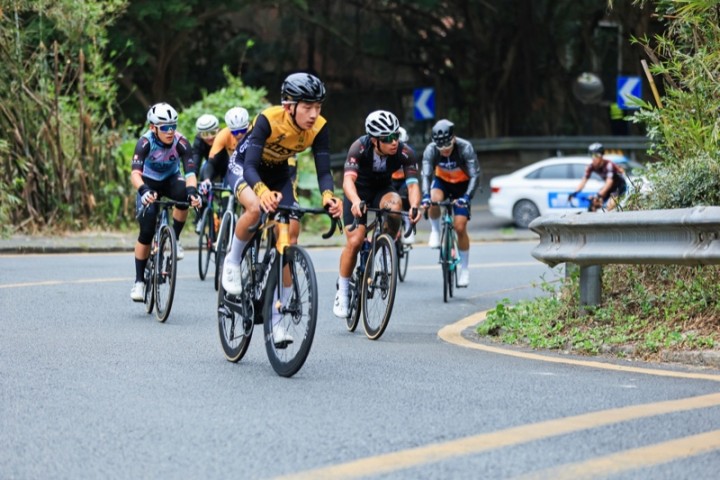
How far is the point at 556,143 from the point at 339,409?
31.2m

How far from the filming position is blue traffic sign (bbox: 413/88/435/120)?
34125 millimetres

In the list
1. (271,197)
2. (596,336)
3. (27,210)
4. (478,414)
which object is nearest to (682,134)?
(596,336)

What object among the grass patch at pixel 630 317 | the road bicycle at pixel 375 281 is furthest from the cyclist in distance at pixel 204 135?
the grass patch at pixel 630 317

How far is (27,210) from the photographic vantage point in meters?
22.9

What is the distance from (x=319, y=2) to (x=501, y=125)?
23.5 feet

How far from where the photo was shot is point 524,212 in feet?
95.2

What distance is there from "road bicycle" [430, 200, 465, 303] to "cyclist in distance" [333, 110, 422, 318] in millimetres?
1874

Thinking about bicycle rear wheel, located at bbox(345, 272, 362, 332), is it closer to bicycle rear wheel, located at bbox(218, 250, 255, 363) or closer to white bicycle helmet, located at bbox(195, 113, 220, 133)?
bicycle rear wheel, located at bbox(218, 250, 255, 363)

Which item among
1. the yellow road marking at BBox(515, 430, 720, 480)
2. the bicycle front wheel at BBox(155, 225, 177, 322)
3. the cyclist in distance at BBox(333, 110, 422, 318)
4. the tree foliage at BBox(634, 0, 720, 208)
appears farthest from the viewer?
the bicycle front wheel at BBox(155, 225, 177, 322)

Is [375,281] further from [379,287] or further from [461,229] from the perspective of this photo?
[461,229]

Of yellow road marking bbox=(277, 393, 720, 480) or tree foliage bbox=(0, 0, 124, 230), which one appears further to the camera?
tree foliage bbox=(0, 0, 124, 230)

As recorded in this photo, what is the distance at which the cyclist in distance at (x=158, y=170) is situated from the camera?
12805mm

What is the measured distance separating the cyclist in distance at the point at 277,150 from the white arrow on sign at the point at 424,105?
24353 millimetres

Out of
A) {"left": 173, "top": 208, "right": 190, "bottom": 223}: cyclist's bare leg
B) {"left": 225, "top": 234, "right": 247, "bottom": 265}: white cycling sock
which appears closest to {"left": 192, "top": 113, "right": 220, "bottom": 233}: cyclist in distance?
{"left": 173, "top": 208, "right": 190, "bottom": 223}: cyclist's bare leg
